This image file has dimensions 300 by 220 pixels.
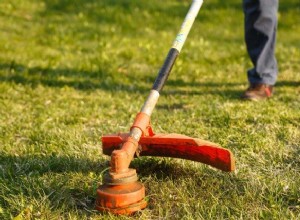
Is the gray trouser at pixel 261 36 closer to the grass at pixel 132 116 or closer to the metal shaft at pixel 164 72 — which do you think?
the grass at pixel 132 116

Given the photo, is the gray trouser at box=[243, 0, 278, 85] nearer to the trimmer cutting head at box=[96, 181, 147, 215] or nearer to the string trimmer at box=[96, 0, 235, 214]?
the string trimmer at box=[96, 0, 235, 214]

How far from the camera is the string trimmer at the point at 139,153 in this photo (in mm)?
2283

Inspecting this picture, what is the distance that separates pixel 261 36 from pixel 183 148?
237 centimetres

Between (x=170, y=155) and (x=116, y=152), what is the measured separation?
14.9 inches

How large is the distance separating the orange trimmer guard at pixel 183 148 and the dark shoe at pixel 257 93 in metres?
2.15

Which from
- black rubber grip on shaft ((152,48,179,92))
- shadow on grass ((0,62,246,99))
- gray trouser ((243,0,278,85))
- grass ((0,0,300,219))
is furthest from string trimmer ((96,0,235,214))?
shadow on grass ((0,62,246,99))

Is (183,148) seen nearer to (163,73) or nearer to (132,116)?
(163,73)

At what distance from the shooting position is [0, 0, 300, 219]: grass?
248 centimetres

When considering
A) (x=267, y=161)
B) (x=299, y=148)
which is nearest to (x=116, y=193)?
(x=267, y=161)

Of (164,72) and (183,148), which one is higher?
(164,72)

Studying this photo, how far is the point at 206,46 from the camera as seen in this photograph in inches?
313

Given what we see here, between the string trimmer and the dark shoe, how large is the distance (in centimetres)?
188

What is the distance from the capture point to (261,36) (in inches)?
182

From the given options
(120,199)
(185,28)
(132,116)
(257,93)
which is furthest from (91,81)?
(120,199)
